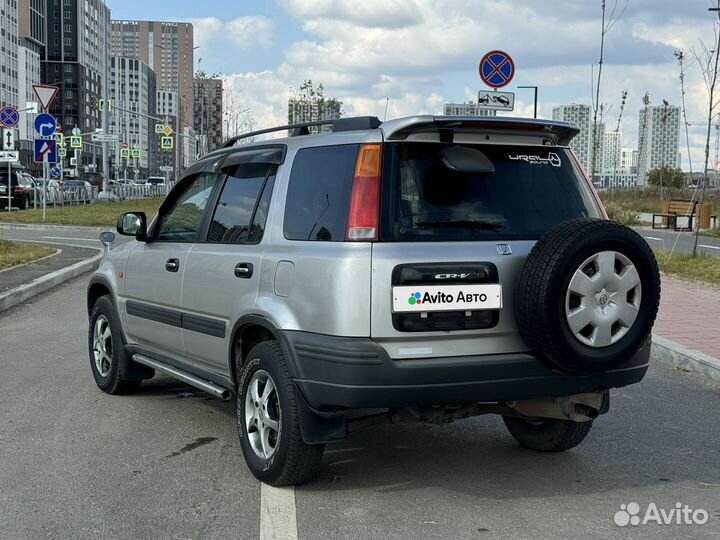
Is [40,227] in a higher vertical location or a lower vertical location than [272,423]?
lower

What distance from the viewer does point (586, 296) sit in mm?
4172

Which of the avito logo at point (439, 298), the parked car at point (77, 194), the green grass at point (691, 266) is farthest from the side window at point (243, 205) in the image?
the parked car at point (77, 194)

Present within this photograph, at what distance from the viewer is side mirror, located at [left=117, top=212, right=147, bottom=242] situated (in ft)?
20.3

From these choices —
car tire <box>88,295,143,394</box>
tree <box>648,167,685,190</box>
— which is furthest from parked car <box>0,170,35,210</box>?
car tire <box>88,295,143,394</box>

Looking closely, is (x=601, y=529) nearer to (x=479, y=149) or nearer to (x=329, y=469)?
(x=329, y=469)

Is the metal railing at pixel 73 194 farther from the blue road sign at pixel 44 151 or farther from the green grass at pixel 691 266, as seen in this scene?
the green grass at pixel 691 266

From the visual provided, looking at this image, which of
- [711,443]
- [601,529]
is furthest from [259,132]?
[711,443]

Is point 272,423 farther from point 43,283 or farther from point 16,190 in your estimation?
point 16,190

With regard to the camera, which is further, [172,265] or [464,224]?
[172,265]

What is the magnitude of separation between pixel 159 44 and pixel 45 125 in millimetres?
114203

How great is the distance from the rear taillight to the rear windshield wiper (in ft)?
0.78

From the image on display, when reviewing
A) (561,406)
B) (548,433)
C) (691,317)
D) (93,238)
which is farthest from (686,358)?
(93,238)

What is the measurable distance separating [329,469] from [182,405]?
6.31 ft

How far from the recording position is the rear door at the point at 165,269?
562cm
